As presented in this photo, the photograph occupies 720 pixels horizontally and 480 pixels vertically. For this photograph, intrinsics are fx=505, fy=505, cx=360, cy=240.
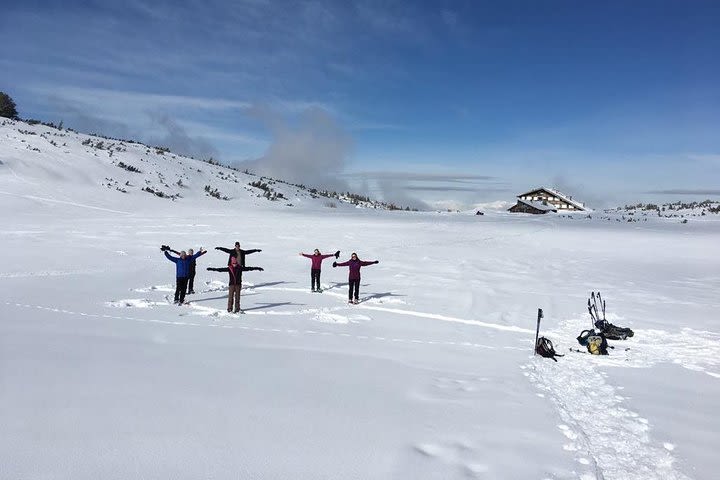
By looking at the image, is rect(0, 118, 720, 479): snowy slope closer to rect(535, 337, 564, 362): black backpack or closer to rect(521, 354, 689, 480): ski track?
rect(521, 354, 689, 480): ski track

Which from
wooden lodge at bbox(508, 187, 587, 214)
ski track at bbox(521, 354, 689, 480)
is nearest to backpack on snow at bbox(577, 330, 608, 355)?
ski track at bbox(521, 354, 689, 480)

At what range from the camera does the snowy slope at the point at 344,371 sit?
4984 millimetres

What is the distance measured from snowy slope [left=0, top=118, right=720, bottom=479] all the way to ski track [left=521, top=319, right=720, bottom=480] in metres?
0.04

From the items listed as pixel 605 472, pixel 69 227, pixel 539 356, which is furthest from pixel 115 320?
pixel 69 227

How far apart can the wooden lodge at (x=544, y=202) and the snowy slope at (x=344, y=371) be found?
45.6 m

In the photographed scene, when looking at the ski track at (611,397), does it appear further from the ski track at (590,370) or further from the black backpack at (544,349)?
the black backpack at (544,349)

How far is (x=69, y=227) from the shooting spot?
78.0 feet

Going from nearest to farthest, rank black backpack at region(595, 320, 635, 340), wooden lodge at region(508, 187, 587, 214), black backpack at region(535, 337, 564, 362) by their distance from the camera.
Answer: black backpack at region(535, 337, 564, 362)
black backpack at region(595, 320, 635, 340)
wooden lodge at region(508, 187, 587, 214)

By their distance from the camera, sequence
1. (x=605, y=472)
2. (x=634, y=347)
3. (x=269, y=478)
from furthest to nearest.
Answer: (x=634, y=347)
(x=605, y=472)
(x=269, y=478)

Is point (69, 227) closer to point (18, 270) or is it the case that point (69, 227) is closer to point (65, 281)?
point (18, 270)

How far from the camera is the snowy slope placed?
16.4ft

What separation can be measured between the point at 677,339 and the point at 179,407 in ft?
34.3

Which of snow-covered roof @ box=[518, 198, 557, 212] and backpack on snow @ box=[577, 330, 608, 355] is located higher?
snow-covered roof @ box=[518, 198, 557, 212]

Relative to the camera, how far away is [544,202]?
7125cm
